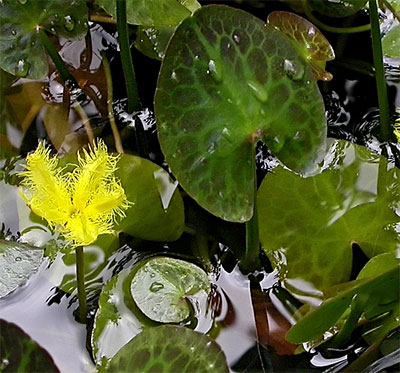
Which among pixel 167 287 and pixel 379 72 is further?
pixel 379 72

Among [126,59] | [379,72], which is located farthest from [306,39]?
[126,59]

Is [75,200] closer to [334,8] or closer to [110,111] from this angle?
[110,111]

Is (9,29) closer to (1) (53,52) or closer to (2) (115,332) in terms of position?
(1) (53,52)

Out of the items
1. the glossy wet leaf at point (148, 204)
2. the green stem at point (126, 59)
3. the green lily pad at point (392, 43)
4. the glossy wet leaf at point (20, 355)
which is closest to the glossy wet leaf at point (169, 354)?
the glossy wet leaf at point (20, 355)

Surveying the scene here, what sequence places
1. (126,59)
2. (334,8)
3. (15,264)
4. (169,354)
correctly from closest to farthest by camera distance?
(169,354) → (15,264) → (126,59) → (334,8)

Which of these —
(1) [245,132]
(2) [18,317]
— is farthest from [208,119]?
(2) [18,317]

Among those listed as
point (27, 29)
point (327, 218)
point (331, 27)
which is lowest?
point (327, 218)
